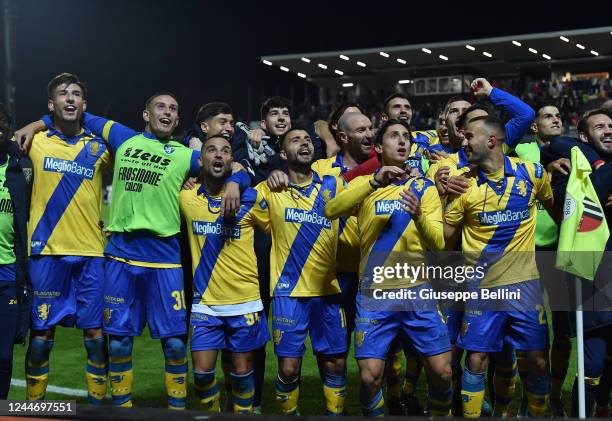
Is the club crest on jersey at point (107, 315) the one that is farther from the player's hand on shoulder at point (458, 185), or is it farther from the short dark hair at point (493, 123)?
the short dark hair at point (493, 123)

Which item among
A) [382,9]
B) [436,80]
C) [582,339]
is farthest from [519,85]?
[582,339]

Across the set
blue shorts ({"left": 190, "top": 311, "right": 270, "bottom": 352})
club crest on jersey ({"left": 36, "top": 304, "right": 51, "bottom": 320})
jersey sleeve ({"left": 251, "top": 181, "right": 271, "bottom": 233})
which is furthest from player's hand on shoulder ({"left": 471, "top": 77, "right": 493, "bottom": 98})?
club crest on jersey ({"left": 36, "top": 304, "right": 51, "bottom": 320})

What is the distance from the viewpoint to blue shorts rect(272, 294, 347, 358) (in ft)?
19.4

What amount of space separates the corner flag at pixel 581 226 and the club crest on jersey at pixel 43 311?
11.4 feet

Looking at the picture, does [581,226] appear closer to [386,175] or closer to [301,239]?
[386,175]

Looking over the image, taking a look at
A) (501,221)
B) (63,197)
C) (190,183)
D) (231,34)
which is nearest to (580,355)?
(501,221)

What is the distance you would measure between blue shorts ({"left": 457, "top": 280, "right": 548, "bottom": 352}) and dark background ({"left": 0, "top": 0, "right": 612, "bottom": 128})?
111 feet

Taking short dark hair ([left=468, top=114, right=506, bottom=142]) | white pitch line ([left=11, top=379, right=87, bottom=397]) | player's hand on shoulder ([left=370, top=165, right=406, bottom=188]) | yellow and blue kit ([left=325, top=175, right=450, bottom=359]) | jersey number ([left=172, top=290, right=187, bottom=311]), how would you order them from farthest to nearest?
1. white pitch line ([left=11, top=379, right=87, bottom=397])
2. jersey number ([left=172, top=290, right=187, bottom=311])
3. short dark hair ([left=468, top=114, right=506, bottom=142])
4. yellow and blue kit ([left=325, top=175, right=450, bottom=359])
5. player's hand on shoulder ([left=370, top=165, right=406, bottom=188])

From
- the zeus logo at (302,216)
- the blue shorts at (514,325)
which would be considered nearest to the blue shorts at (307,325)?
the zeus logo at (302,216)

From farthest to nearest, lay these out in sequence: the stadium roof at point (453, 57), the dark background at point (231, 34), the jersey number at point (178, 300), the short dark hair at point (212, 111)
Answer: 1. the dark background at point (231, 34)
2. the stadium roof at point (453, 57)
3. the short dark hair at point (212, 111)
4. the jersey number at point (178, 300)

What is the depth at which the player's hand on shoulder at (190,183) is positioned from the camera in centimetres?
623

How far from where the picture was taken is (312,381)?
8133 millimetres

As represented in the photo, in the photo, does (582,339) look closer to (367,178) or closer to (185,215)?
(367,178)

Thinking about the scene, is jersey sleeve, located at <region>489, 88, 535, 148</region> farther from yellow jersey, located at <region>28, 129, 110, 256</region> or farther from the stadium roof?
the stadium roof
